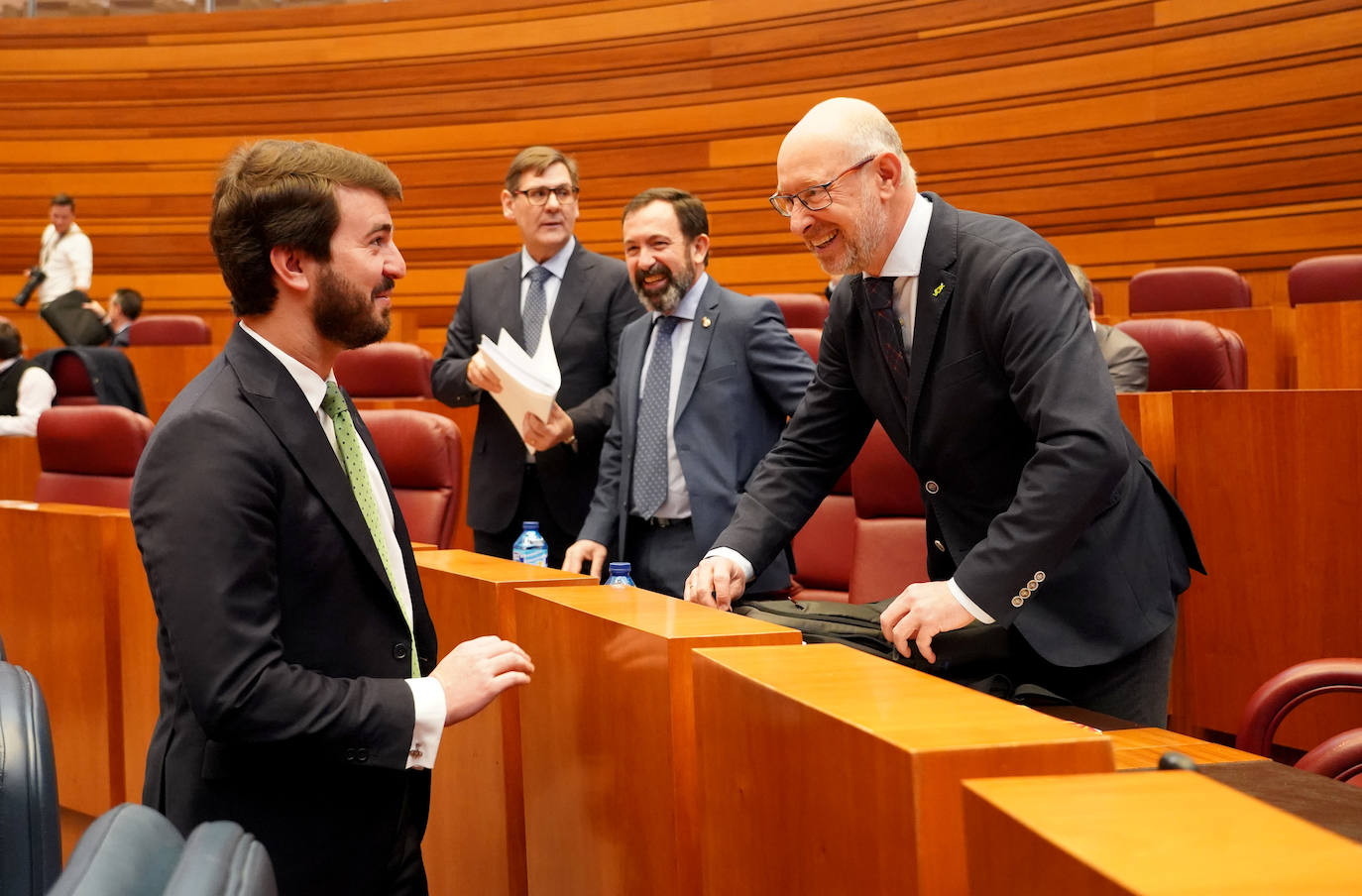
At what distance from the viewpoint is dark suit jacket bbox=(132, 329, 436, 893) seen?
1087mm

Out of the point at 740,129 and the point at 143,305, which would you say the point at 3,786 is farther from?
the point at 143,305

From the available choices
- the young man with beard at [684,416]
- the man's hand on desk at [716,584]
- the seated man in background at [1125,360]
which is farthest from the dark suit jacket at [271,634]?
the seated man in background at [1125,360]

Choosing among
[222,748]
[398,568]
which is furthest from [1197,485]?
[222,748]

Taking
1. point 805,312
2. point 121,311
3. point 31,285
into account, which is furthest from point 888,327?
point 31,285

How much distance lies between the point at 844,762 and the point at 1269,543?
1.69 m

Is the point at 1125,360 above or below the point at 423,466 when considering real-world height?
above

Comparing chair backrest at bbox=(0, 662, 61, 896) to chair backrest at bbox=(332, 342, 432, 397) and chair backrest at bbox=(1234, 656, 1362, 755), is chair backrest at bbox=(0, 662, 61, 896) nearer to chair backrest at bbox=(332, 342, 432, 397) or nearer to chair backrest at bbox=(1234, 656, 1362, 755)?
chair backrest at bbox=(1234, 656, 1362, 755)

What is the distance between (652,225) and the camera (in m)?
2.48

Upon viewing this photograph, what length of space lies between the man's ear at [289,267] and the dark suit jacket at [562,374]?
1.37 metres

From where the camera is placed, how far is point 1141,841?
0.60 metres

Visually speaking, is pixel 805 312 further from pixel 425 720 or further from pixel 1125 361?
pixel 425 720

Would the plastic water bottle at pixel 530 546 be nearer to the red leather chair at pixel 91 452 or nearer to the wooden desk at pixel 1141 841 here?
the red leather chair at pixel 91 452

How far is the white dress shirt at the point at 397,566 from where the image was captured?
3.87ft

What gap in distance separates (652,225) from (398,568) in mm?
1329
